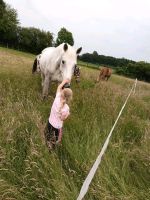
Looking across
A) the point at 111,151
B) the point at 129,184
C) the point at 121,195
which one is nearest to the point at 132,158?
the point at 111,151

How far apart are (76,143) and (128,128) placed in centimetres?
180

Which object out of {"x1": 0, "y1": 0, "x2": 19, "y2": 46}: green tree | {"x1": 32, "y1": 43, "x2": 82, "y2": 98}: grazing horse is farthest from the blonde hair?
{"x1": 0, "y1": 0, "x2": 19, "y2": 46}: green tree

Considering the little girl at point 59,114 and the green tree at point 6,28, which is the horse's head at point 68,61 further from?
the green tree at point 6,28

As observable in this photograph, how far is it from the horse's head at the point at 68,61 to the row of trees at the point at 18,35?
66.1 m

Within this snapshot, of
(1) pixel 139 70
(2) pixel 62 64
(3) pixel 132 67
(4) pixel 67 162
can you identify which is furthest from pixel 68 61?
(3) pixel 132 67

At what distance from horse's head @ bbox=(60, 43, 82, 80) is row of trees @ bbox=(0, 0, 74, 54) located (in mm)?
66078

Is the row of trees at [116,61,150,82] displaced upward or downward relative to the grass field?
downward

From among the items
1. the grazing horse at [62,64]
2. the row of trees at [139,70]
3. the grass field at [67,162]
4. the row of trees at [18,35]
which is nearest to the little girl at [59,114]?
the grass field at [67,162]

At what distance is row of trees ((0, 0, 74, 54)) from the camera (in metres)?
76.5

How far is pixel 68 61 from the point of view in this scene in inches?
330

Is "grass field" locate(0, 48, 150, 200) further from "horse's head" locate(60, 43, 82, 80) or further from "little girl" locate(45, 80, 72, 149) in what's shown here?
"horse's head" locate(60, 43, 82, 80)

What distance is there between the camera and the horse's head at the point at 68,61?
8.20 m

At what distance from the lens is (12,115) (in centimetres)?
570

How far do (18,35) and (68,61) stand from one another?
7446cm
